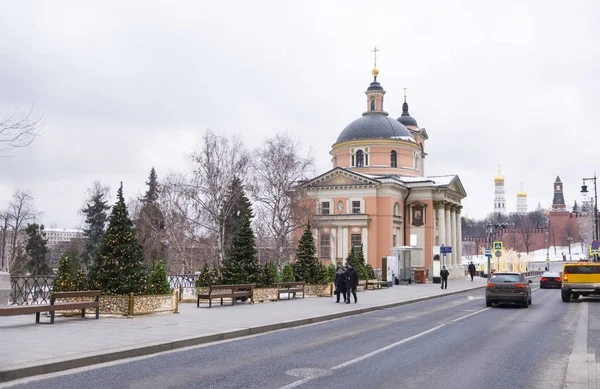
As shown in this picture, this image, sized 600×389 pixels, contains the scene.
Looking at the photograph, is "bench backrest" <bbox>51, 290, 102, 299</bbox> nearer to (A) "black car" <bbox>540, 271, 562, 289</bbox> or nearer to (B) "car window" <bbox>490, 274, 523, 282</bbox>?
(B) "car window" <bbox>490, 274, 523, 282</bbox>

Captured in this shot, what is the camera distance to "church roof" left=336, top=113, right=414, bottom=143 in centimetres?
A: 6819

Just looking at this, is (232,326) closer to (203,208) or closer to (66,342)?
(66,342)

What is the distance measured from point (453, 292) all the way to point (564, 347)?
2503cm

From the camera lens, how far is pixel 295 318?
719 inches

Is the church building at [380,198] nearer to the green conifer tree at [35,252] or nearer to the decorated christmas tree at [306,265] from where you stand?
the decorated christmas tree at [306,265]

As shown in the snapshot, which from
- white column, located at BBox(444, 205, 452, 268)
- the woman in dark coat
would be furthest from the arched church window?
the woman in dark coat

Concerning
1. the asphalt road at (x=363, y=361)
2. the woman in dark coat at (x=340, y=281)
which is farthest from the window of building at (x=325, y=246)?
the asphalt road at (x=363, y=361)

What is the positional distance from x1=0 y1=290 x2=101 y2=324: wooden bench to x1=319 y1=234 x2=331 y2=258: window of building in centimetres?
4455

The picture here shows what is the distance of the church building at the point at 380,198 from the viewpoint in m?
60.2

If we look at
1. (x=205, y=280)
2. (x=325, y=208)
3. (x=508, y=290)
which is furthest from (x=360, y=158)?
(x=205, y=280)

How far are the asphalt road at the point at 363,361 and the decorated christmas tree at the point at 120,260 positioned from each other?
534 cm

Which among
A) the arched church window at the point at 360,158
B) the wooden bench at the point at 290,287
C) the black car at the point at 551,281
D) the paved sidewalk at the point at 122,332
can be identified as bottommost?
the black car at the point at 551,281

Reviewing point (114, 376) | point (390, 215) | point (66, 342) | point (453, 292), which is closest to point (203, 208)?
point (453, 292)

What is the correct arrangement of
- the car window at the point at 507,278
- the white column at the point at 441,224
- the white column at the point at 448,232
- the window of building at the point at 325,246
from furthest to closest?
the white column at the point at 448,232 < the white column at the point at 441,224 < the window of building at the point at 325,246 < the car window at the point at 507,278
